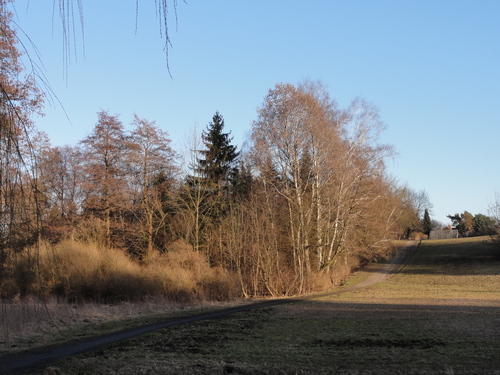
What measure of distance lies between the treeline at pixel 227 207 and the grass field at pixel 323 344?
848cm

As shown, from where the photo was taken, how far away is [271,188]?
105 feet

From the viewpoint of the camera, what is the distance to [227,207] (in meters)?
36.7

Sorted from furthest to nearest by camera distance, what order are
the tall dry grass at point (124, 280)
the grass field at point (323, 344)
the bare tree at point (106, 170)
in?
the bare tree at point (106, 170)
the tall dry grass at point (124, 280)
the grass field at point (323, 344)

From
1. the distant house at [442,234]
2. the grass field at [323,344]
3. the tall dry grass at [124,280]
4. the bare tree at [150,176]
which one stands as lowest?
the grass field at [323,344]

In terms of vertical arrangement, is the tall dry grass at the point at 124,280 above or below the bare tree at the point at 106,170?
below

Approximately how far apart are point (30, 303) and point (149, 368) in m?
3.86

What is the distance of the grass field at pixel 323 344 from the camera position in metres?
8.12

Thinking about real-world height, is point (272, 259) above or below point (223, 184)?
below

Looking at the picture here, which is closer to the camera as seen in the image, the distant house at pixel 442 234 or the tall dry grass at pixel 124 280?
the tall dry grass at pixel 124 280

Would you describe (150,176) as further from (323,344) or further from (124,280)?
(323,344)

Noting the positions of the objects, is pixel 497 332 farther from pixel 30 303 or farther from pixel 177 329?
pixel 30 303

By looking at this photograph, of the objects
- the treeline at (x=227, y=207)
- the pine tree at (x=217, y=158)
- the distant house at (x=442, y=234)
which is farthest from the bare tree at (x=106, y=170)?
the distant house at (x=442, y=234)

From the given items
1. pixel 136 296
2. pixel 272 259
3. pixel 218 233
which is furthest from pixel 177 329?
pixel 218 233

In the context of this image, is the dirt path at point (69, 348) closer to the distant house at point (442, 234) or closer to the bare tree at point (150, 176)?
the bare tree at point (150, 176)
